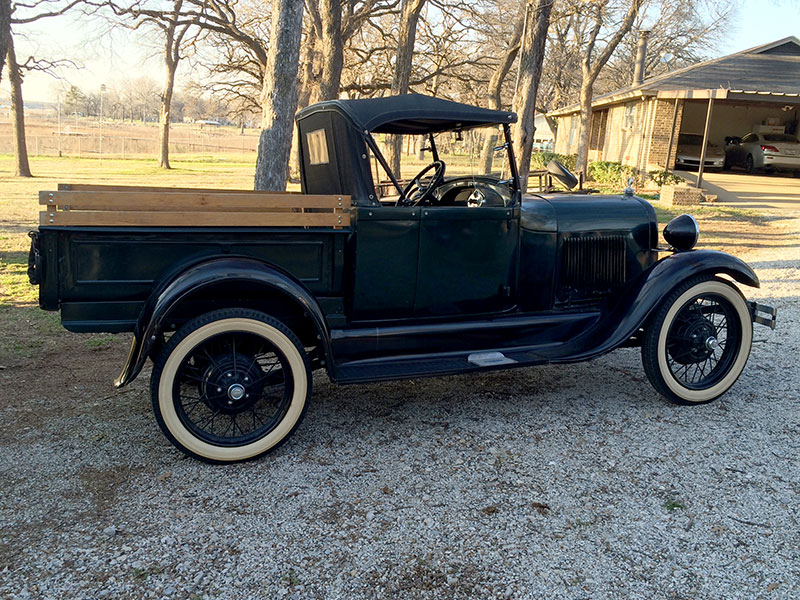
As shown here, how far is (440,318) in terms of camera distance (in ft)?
13.2

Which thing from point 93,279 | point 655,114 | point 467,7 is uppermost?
point 467,7

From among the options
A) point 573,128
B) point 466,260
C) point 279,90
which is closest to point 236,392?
point 466,260

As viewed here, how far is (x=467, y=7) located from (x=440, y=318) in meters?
20.6

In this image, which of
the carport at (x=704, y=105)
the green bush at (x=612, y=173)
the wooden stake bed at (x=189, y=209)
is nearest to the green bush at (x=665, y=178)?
the carport at (x=704, y=105)

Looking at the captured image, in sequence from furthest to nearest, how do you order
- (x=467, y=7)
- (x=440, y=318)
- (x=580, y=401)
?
(x=467, y=7), (x=580, y=401), (x=440, y=318)

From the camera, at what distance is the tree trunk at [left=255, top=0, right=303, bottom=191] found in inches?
280

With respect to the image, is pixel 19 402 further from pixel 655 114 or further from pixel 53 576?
pixel 655 114

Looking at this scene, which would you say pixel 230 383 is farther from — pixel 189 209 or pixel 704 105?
pixel 704 105

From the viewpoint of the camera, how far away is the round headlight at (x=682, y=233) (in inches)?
176

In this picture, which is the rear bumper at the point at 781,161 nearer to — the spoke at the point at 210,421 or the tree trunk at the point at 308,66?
the tree trunk at the point at 308,66

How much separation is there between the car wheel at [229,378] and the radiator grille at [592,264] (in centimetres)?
198

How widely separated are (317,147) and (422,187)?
0.76 meters

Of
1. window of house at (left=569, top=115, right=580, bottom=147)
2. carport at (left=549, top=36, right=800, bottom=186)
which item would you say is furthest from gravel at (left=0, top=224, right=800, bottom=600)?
window of house at (left=569, top=115, right=580, bottom=147)

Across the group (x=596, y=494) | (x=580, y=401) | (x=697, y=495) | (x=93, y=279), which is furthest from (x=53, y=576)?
(x=580, y=401)
